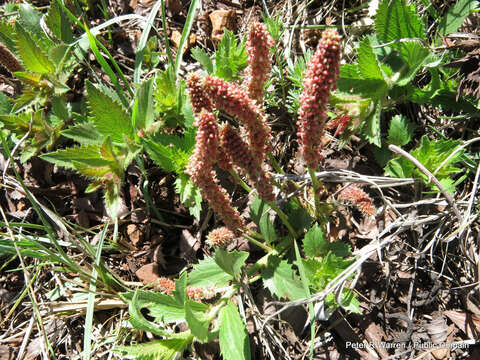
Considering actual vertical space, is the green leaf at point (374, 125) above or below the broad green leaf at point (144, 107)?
above

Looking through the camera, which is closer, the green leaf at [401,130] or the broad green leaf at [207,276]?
the broad green leaf at [207,276]

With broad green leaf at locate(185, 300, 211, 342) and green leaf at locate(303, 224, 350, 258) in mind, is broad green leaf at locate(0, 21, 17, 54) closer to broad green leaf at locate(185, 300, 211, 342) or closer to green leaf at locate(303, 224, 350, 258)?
broad green leaf at locate(185, 300, 211, 342)

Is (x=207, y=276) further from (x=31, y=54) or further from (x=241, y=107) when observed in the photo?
(x=31, y=54)

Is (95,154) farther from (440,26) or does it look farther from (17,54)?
(440,26)

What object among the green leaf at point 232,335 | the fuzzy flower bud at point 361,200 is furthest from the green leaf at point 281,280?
the fuzzy flower bud at point 361,200

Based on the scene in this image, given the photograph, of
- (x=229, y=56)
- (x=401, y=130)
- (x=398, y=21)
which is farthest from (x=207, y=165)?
(x=398, y=21)

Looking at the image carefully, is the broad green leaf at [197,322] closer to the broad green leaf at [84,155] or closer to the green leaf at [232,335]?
the green leaf at [232,335]
